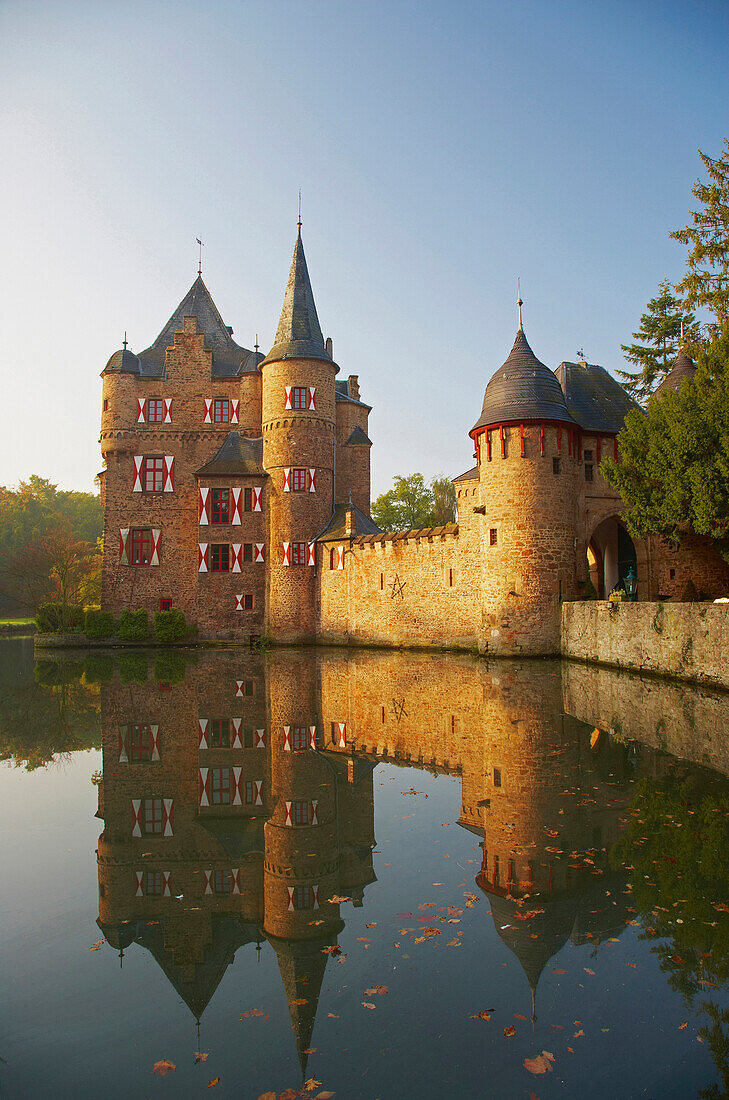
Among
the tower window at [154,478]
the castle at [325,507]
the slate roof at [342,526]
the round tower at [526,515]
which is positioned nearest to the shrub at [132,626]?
the castle at [325,507]

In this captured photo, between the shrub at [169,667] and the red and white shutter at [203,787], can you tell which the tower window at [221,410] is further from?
the red and white shutter at [203,787]

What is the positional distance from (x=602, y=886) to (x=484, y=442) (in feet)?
57.0

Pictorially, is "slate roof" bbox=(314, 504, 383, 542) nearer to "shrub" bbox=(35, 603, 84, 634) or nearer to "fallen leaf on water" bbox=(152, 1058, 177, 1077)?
"shrub" bbox=(35, 603, 84, 634)

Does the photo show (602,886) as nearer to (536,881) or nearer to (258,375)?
(536,881)

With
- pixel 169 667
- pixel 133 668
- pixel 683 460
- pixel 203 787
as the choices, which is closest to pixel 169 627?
pixel 133 668

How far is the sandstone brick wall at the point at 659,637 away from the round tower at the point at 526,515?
61.2 inches

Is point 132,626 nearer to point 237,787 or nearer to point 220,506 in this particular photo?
point 220,506

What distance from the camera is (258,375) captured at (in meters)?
29.1

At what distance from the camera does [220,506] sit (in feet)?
91.8

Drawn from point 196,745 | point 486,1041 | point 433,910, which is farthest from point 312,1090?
point 196,745

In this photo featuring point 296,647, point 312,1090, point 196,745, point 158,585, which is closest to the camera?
point 312,1090

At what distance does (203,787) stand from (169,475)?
23.9 meters

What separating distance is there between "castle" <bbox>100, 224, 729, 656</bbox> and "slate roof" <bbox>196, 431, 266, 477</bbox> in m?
0.08

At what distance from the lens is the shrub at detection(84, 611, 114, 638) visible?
28141 millimetres
